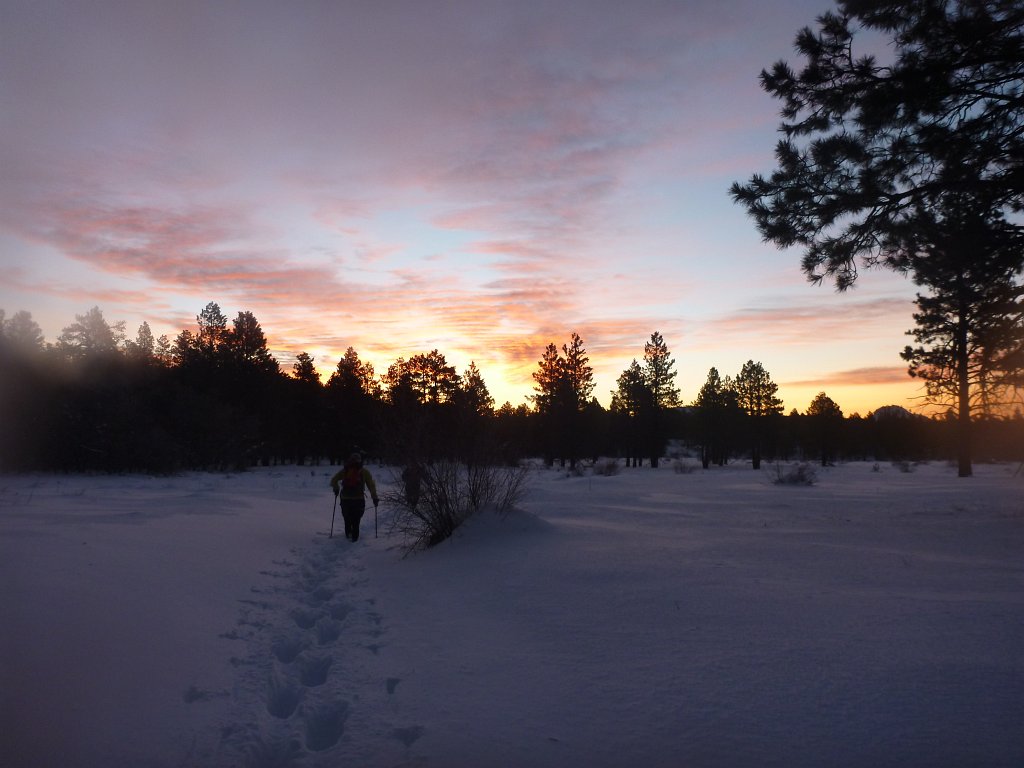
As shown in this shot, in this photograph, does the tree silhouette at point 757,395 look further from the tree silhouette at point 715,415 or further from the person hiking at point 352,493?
the person hiking at point 352,493

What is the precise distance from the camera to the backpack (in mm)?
13070

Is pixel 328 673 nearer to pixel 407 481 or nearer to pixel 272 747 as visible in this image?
A: pixel 272 747

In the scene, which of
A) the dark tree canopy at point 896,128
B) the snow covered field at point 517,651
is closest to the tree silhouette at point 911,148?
the dark tree canopy at point 896,128

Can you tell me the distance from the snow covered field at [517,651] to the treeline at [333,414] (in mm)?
4036

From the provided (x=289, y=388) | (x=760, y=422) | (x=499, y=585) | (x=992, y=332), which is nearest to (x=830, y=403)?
(x=760, y=422)

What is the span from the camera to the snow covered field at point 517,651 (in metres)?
3.90

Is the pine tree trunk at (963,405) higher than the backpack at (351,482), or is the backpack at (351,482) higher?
the pine tree trunk at (963,405)

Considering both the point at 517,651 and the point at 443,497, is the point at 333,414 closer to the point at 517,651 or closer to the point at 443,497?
the point at 443,497

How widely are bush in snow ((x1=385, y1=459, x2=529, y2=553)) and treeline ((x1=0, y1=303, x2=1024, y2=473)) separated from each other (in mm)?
306

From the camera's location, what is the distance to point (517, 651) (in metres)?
5.71

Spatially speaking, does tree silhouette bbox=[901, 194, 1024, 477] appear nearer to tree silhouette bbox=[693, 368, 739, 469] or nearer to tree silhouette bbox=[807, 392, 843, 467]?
tree silhouette bbox=[693, 368, 739, 469]

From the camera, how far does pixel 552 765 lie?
146 inches

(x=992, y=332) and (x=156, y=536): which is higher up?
(x=992, y=332)

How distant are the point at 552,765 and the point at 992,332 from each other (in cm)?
1145
